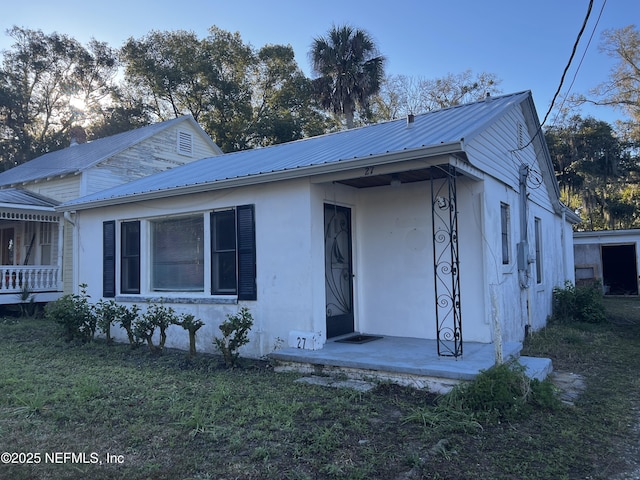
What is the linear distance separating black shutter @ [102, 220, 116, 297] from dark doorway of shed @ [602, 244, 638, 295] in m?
17.9

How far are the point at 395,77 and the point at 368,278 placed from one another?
22.4m

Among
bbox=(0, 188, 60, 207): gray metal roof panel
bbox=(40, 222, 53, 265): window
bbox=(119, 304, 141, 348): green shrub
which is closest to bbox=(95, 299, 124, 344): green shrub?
bbox=(119, 304, 141, 348): green shrub

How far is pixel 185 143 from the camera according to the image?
17.6 metres

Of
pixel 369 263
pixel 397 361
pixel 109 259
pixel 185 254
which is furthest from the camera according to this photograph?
pixel 109 259

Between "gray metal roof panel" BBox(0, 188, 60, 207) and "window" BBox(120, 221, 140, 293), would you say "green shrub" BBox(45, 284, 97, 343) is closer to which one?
"window" BBox(120, 221, 140, 293)

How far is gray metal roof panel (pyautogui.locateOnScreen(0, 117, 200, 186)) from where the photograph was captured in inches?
576

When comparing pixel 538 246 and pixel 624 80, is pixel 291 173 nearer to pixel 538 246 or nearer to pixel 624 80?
pixel 538 246

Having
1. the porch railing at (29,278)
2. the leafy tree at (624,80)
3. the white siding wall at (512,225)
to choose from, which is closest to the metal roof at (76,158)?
the porch railing at (29,278)

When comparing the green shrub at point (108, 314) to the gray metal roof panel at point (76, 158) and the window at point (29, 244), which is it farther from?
the window at point (29, 244)

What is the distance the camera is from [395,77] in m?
27.4

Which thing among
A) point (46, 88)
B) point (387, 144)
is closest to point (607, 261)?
point (387, 144)

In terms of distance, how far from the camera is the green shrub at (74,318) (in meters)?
8.24

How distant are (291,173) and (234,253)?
68.0 inches

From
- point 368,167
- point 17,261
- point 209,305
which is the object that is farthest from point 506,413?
point 17,261
